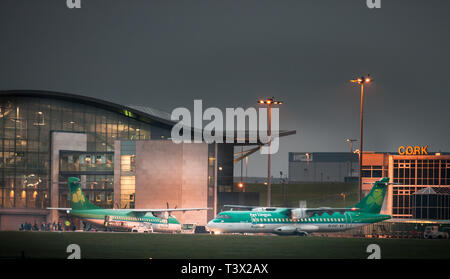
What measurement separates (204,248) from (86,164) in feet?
200

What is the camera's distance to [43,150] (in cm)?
10525

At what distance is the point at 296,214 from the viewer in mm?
76062

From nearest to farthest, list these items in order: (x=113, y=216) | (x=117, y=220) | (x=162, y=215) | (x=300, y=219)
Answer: (x=300, y=219) → (x=113, y=216) → (x=117, y=220) → (x=162, y=215)

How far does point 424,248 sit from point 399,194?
62.4 metres

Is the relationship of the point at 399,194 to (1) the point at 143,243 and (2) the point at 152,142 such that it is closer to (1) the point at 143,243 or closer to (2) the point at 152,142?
(2) the point at 152,142

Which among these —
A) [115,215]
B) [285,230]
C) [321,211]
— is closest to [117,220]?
[115,215]

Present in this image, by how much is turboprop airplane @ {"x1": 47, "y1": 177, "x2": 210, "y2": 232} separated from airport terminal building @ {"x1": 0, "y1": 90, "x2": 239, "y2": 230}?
51.1 feet

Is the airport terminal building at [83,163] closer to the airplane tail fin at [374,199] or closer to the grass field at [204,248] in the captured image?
the airplane tail fin at [374,199]

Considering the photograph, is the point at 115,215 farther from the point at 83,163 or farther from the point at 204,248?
the point at 204,248

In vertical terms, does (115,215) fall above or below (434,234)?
above

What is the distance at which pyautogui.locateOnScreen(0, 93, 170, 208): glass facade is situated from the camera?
104 metres

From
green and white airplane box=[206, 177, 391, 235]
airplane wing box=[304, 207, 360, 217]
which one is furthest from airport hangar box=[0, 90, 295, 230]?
airplane wing box=[304, 207, 360, 217]

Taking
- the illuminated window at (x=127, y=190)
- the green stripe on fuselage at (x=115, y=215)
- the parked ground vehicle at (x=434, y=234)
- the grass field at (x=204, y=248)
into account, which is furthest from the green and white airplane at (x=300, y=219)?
the illuminated window at (x=127, y=190)

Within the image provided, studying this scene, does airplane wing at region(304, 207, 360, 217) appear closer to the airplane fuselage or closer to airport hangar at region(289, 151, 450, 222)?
the airplane fuselage
